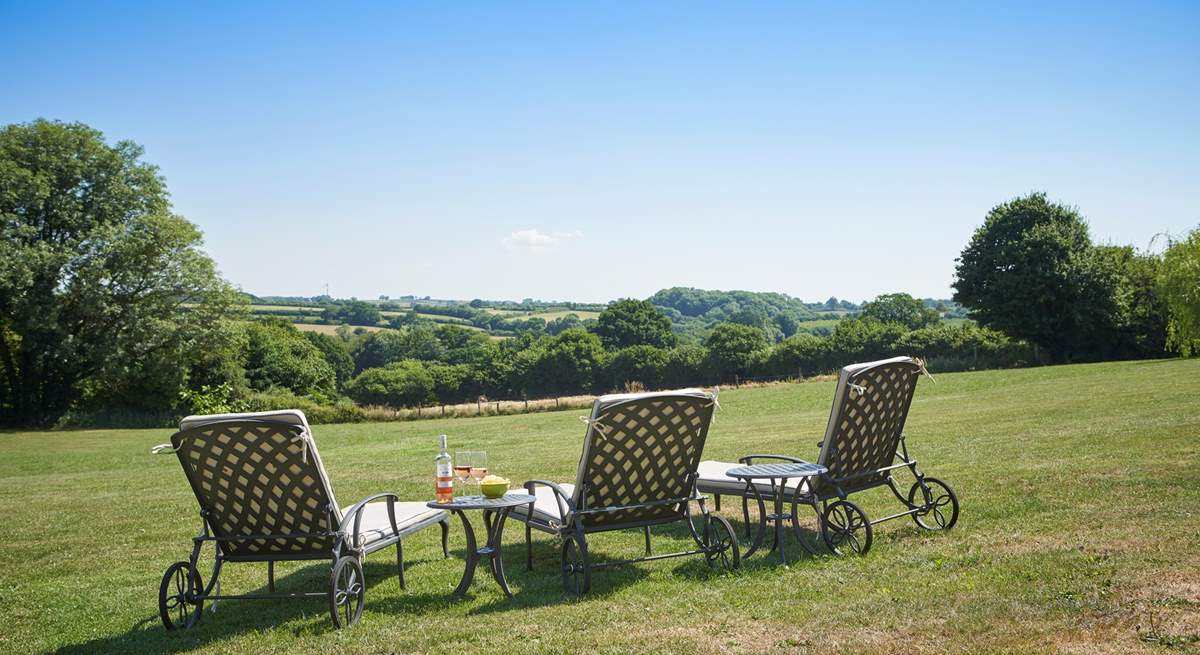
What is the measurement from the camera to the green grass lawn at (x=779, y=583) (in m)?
4.32

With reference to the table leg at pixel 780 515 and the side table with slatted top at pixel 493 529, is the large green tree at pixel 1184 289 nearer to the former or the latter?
the table leg at pixel 780 515

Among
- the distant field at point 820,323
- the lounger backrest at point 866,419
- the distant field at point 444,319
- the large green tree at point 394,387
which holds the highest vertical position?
the distant field at point 444,319

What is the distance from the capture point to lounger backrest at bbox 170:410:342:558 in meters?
5.14

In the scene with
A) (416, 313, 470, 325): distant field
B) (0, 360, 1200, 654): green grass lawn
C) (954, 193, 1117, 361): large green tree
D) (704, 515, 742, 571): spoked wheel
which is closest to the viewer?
(0, 360, 1200, 654): green grass lawn

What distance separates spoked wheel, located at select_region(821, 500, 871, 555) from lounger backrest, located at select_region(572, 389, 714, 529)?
1094 millimetres

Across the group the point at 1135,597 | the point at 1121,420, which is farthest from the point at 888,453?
the point at 1121,420

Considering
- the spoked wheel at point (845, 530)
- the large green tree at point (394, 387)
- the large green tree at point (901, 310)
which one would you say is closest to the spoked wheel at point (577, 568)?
the spoked wheel at point (845, 530)

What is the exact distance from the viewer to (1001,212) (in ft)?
148

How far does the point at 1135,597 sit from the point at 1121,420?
10464 mm

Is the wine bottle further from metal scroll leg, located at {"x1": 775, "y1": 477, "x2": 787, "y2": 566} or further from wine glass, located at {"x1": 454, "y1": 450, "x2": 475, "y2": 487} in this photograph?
metal scroll leg, located at {"x1": 775, "y1": 477, "x2": 787, "y2": 566}

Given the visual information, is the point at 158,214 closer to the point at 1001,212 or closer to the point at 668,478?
the point at 668,478

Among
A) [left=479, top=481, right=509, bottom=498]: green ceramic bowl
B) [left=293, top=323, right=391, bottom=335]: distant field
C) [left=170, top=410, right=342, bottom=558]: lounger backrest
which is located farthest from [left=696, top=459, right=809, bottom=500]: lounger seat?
[left=293, top=323, right=391, bottom=335]: distant field

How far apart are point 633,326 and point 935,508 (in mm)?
82066

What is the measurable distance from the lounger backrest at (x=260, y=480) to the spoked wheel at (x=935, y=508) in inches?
184
